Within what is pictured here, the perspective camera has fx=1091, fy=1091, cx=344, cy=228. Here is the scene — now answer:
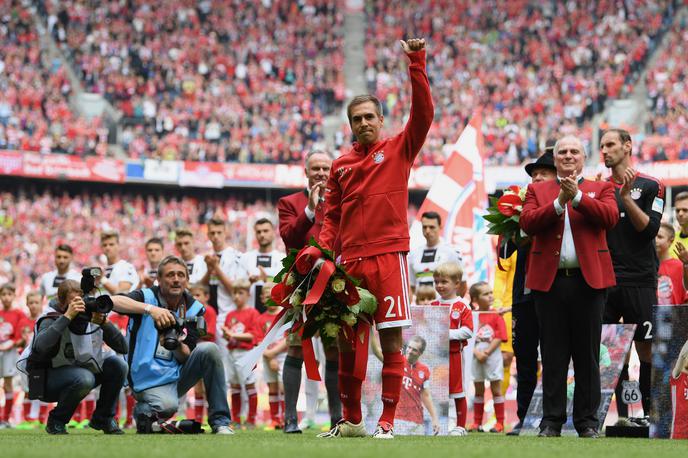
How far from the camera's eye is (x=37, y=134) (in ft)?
109

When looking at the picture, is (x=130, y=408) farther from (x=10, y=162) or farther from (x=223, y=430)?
(x=10, y=162)

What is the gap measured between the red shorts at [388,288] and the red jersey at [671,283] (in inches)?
158

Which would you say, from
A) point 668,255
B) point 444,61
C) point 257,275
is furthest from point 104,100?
point 668,255

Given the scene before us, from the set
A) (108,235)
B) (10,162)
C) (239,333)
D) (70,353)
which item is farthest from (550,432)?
(10,162)

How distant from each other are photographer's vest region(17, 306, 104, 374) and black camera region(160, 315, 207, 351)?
50cm

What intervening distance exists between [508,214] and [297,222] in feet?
5.13

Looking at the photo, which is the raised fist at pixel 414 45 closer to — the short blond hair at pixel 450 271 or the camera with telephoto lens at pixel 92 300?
the camera with telephoto lens at pixel 92 300

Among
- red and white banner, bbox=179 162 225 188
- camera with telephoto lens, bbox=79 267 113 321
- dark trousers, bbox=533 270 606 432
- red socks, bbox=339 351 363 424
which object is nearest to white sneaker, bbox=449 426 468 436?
dark trousers, bbox=533 270 606 432

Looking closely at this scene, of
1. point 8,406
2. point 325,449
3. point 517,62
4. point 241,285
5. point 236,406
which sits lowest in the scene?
point 8,406

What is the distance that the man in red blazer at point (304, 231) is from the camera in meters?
8.01

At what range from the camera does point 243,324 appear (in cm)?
1194

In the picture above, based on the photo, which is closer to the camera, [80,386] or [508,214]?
[80,386]

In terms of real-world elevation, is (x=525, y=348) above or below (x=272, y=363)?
above

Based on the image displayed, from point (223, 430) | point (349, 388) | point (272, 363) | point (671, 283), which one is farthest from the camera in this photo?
point (272, 363)
